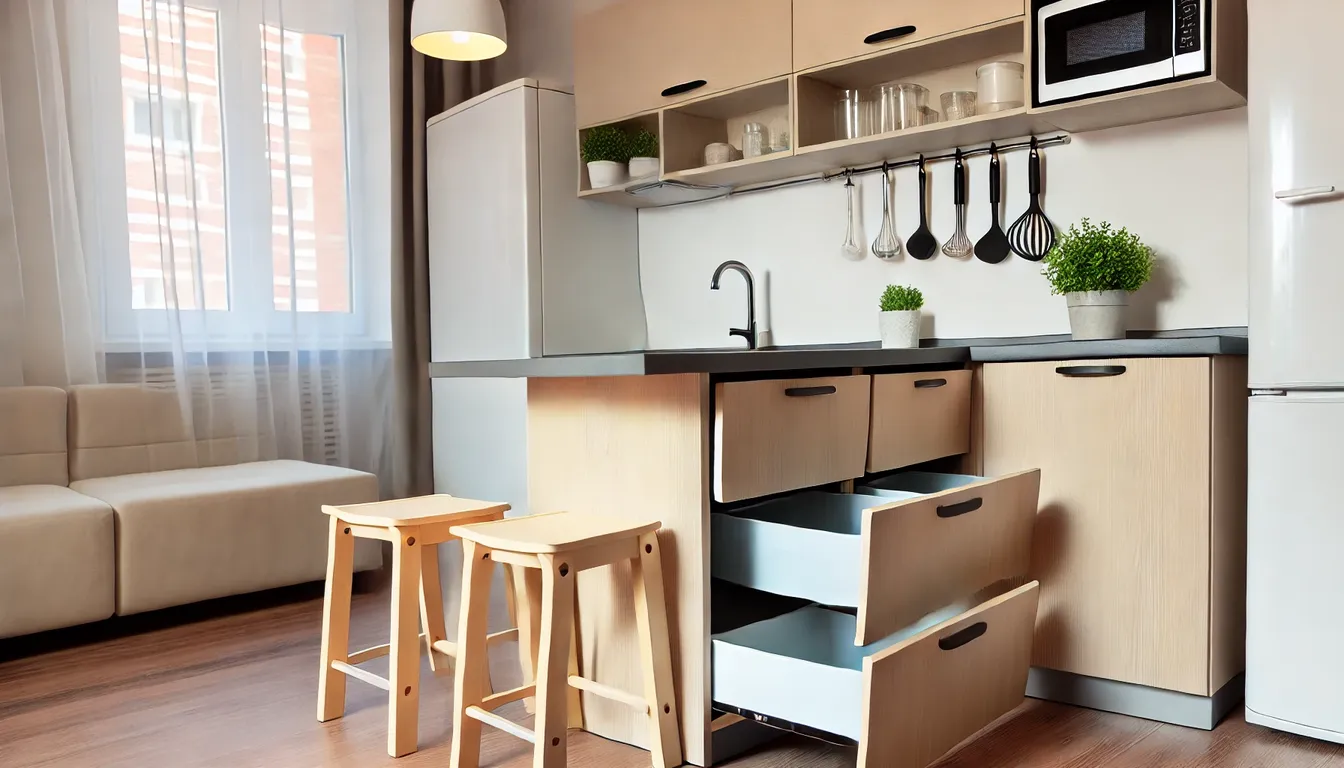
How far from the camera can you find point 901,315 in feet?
8.73

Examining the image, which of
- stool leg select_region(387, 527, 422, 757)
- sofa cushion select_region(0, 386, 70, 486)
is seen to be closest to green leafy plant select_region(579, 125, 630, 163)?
stool leg select_region(387, 527, 422, 757)

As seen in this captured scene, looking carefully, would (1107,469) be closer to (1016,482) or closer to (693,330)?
(1016,482)

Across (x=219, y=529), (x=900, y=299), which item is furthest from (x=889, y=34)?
(x=219, y=529)

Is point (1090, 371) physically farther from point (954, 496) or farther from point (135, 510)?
point (135, 510)

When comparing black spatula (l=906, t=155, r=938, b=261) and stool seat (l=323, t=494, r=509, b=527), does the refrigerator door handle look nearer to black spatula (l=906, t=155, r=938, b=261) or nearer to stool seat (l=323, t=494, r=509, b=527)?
black spatula (l=906, t=155, r=938, b=261)

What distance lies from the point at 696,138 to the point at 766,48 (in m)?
0.50

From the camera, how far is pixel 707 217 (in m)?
3.47

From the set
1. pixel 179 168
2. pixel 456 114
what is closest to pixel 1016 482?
pixel 456 114

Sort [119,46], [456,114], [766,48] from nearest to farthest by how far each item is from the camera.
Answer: [766,48], [119,46], [456,114]

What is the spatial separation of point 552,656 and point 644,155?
6.91 feet

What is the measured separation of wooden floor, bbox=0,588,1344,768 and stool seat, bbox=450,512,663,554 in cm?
43

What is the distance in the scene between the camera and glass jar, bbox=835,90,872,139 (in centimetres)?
272

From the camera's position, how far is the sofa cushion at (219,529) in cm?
280

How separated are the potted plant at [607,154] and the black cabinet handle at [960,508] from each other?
6.33ft
